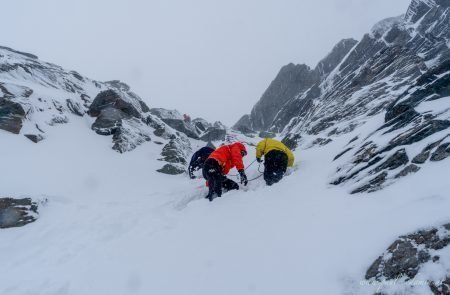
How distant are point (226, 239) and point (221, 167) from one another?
4.34 meters

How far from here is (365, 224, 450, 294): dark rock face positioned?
156 inches

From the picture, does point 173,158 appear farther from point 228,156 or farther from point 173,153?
point 228,156

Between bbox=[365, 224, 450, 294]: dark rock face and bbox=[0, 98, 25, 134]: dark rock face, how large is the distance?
18995 mm

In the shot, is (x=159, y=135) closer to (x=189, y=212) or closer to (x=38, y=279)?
(x=189, y=212)

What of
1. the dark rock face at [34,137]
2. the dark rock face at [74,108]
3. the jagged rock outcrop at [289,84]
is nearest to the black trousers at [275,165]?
the dark rock face at [34,137]

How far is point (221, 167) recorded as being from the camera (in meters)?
10.6

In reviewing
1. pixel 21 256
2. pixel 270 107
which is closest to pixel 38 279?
pixel 21 256

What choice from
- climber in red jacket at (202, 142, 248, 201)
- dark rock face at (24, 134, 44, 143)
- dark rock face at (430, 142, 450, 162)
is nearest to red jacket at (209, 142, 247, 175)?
climber in red jacket at (202, 142, 248, 201)

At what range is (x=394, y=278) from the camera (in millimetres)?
4020

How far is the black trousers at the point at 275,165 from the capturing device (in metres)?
10.7

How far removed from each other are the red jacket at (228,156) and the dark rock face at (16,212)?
6.60 metres

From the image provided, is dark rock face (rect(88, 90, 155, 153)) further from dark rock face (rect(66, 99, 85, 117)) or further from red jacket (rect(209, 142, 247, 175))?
red jacket (rect(209, 142, 247, 175))

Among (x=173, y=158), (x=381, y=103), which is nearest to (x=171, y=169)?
(x=173, y=158)

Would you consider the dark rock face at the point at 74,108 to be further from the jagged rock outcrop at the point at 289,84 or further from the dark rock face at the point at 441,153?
the jagged rock outcrop at the point at 289,84
